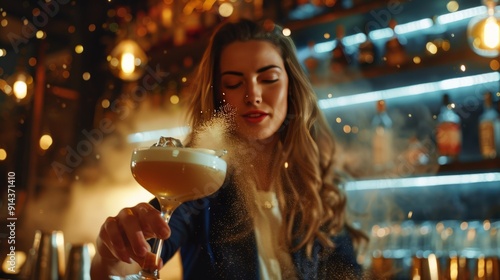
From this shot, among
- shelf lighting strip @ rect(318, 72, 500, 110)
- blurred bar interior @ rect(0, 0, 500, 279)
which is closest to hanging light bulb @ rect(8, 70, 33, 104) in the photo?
blurred bar interior @ rect(0, 0, 500, 279)

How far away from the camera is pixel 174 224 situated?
0.88 meters

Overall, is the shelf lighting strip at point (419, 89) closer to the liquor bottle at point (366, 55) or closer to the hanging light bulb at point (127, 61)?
the liquor bottle at point (366, 55)

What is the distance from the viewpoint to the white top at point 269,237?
2.66ft

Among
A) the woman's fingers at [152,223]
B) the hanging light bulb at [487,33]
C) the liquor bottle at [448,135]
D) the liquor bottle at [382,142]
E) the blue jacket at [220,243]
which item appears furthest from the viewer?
the liquor bottle at [382,142]

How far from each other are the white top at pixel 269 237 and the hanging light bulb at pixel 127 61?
590 mm

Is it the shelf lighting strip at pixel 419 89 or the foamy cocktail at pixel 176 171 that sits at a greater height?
the shelf lighting strip at pixel 419 89

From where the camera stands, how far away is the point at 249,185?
76 centimetres

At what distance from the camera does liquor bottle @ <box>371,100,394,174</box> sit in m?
1.87

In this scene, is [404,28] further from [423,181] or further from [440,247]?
[440,247]

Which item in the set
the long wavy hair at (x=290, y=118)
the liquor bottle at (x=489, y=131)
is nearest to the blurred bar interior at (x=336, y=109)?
the liquor bottle at (x=489, y=131)

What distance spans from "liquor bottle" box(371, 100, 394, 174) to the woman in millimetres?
938

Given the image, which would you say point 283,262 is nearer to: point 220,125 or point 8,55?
point 220,125

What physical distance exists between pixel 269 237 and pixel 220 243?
0.11m

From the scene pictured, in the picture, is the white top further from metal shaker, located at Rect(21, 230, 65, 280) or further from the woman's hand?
metal shaker, located at Rect(21, 230, 65, 280)
